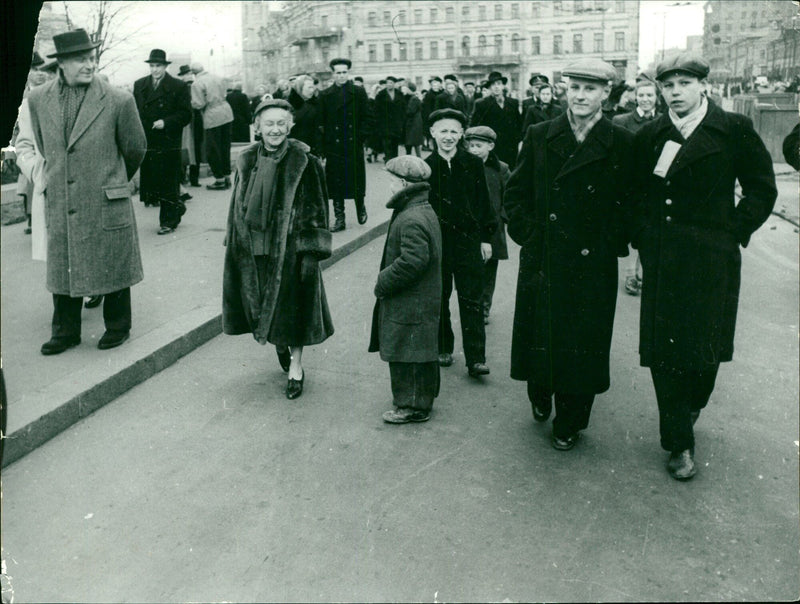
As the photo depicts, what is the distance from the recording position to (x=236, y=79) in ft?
61.6

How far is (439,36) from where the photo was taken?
23547mm

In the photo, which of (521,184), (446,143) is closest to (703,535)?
(521,184)

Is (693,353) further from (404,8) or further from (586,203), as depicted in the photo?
(404,8)

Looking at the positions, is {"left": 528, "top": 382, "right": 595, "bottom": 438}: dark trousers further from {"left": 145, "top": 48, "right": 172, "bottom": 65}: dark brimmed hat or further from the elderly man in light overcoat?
{"left": 145, "top": 48, "right": 172, "bottom": 65}: dark brimmed hat

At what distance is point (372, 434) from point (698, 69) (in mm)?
2564

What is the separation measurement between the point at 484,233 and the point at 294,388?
1682mm

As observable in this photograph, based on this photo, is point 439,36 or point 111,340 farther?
point 439,36

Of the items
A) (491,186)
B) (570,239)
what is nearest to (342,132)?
(491,186)

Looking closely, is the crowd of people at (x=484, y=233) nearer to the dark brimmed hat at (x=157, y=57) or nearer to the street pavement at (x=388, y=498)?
the street pavement at (x=388, y=498)

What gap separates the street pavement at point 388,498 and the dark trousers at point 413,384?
164 millimetres

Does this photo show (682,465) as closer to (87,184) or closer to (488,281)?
(488,281)

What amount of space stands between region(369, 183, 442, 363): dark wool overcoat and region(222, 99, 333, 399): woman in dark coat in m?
0.60

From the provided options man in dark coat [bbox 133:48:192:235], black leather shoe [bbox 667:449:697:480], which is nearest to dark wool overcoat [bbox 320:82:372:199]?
man in dark coat [bbox 133:48:192:235]

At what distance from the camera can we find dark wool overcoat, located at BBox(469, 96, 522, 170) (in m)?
14.7
